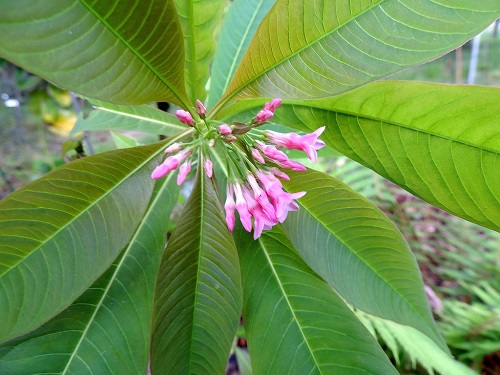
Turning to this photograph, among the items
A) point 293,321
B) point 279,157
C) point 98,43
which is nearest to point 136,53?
point 98,43

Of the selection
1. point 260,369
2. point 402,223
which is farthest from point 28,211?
point 402,223

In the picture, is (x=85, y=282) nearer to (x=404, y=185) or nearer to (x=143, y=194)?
(x=143, y=194)

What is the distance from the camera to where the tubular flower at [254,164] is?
2.35 feet

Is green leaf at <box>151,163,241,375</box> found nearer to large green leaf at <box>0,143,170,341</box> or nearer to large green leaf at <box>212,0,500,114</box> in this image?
large green leaf at <box>0,143,170,341</box>

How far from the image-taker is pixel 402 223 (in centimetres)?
258

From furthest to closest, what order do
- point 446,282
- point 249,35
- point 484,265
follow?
point 446,282 → point 484,265 → point 249,35

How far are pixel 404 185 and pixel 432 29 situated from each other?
0.26m

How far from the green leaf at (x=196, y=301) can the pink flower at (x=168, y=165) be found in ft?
0.35

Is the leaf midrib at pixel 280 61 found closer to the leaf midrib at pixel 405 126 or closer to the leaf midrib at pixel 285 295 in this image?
the leaf midrib at pixel 405 126

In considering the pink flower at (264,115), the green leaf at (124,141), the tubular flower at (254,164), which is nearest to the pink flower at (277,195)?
the tubular flower at (254,164)

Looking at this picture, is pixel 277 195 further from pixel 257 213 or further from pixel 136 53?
pixel 136 53

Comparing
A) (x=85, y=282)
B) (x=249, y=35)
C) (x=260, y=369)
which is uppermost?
(x=249, y=35)

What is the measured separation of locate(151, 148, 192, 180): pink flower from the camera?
2.21 ft

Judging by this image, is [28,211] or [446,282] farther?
[446,282]
